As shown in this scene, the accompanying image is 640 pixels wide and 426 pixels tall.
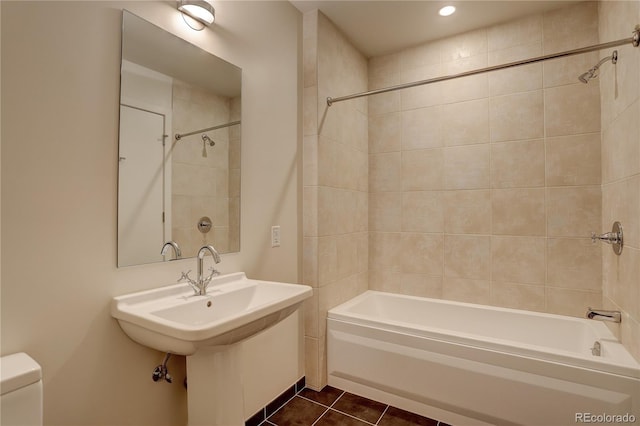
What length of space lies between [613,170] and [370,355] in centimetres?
178

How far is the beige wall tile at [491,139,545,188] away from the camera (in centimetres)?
231

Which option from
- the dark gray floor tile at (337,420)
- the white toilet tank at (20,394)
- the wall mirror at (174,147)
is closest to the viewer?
the white toilet tank at (20,394)

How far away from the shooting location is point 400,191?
2.81m

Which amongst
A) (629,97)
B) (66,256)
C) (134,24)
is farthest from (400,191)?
(66,256)

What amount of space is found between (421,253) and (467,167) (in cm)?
77

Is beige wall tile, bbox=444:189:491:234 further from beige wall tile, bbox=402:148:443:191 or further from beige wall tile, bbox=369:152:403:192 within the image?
beige wall tile, bbox=369:152:403:192

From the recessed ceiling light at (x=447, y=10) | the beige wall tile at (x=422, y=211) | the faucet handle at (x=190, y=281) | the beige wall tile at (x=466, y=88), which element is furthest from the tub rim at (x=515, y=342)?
the recessed ceiling light at (x=447, y=10)

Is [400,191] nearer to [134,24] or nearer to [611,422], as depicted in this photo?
[611,422]

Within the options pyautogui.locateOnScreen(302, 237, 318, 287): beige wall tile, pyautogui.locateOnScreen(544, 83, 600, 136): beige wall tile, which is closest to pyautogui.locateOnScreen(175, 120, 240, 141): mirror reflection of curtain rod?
pyautogui.locateOnScreen(302, 237, 318, 287): beige wall tile

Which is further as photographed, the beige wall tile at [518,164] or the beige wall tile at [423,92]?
the beige wall tile at [423,92]

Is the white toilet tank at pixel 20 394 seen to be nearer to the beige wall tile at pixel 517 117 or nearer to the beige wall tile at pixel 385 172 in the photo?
the beige wall tile at pixel 385 172

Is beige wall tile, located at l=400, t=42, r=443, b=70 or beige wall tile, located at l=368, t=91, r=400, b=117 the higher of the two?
beige wall tile, located at l=400, t=42, r=443, b=70

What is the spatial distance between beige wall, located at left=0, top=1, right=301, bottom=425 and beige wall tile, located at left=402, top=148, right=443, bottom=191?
1863 mm

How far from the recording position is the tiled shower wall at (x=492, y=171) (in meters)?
2.20
